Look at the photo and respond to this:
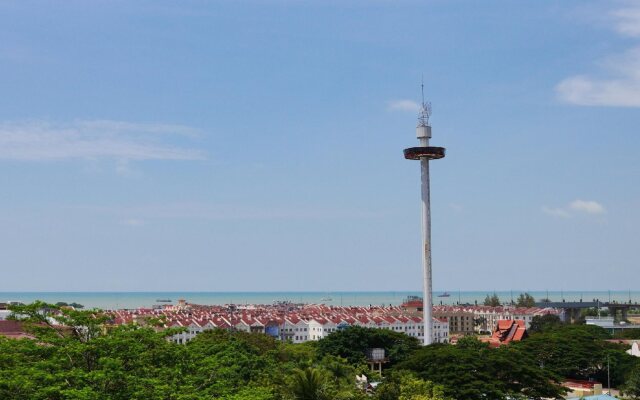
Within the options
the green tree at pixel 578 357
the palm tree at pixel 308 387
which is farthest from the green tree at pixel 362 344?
the palm tree at pixel 308 387

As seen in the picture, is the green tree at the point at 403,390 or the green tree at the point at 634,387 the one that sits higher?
the green tree at the point at 403,390

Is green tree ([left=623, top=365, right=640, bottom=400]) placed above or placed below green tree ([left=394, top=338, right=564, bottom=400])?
below

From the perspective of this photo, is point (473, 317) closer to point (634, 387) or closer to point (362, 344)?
point (362, 344)

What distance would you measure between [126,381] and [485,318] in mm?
126253

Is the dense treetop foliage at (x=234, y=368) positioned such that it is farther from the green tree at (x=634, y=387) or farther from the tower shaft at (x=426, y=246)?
the tower shaft at (x=426, y=246)

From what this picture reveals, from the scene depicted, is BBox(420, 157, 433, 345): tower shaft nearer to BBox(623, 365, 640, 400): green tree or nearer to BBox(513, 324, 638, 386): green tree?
BBox(513, 324, 638, 386): green tree

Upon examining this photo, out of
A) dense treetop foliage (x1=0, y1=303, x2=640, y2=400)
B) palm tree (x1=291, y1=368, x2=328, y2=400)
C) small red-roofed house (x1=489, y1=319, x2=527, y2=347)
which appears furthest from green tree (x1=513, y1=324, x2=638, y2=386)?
palm tree (x1=291, y1=368, x2=328, y2=400)

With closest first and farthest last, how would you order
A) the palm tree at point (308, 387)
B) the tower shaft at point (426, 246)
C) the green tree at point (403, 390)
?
the palm tree at point (308, 387) < the green tree at point (403, 390) < the tower shaft at point (426, 246)

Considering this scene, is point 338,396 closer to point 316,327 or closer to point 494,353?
point 494,353

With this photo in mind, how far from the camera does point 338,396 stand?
2903 cm

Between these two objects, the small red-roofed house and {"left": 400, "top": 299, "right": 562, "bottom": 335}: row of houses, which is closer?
the small red-roofed house

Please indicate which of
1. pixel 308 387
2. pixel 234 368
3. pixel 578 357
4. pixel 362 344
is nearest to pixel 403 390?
pixel 308 387

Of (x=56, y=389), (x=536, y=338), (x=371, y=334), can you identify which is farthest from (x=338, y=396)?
(x=536, y=338)

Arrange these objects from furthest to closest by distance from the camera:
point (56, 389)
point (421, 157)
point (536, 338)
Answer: point (421, 157), point (536, 338), point (56, 389)
